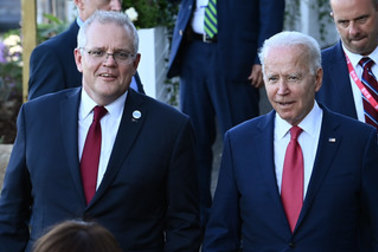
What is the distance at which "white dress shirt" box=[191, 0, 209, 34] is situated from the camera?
6.08 m

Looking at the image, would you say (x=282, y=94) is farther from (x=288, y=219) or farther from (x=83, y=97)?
(x=83, y=97)

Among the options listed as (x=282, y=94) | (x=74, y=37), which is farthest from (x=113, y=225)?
(x=74, y=37)

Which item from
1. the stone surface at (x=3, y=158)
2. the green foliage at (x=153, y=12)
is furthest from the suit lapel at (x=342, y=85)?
the green foliage at (x=153, y=12)

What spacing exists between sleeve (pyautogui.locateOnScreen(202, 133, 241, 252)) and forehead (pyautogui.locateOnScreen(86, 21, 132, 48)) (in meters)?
0.74

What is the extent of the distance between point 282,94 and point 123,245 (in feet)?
3.42

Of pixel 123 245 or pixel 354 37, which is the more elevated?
pixel 354 37

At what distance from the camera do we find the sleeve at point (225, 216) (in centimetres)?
390

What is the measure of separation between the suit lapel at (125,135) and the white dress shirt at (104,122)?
0.15ft

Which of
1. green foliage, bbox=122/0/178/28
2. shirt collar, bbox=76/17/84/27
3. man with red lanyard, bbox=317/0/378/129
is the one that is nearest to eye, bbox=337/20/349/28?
man with red lanyard, bbox=317/0/378/129

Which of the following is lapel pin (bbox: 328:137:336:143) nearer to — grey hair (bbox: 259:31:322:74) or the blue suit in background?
grey hair (bbox: 259:31:322:74)

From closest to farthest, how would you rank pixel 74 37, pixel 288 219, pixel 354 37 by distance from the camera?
1. pixel 288 219
2. pixel 354 37
3. pixel 74 37

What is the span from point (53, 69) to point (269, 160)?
1.61m

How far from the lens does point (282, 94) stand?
3848 mm

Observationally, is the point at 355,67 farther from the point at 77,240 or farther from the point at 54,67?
the point at 77,240
